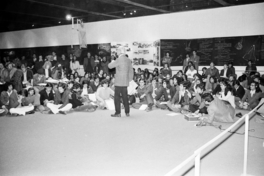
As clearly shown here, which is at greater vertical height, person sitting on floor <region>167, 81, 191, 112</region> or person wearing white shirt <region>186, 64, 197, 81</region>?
person wearing white shirt <region>186, 64, 197, 81</region>

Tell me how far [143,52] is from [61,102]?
605cm

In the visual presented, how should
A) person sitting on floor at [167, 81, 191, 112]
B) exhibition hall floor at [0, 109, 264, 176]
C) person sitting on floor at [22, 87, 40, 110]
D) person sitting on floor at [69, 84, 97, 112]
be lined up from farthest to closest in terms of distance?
person sitting on floor at [22, 87, 40, 110], person sitting on floor at [69, 84, 97, 112], person sitting on floor at [167, 81, 191, 112], exhibition hall floor at [0, 109, 264, 176]

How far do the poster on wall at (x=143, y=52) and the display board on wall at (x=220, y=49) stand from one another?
0.52 meters

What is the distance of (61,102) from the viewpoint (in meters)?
7.51

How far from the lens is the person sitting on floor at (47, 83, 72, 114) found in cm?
697

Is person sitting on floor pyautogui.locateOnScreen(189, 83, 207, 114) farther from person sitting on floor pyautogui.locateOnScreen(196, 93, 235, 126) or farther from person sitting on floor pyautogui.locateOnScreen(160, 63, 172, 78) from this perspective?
person sitting on floor pyautogui.locateOnScreen(160, 63, 172, 78)

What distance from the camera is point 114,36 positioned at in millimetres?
13195

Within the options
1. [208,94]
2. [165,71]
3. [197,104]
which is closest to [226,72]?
[165,71]

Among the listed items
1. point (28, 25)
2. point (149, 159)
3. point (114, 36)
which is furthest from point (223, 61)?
point (28, 25)

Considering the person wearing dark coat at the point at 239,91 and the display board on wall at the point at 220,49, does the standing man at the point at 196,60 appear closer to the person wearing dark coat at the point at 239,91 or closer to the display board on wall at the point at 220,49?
the display board on wall at the point at 220,49

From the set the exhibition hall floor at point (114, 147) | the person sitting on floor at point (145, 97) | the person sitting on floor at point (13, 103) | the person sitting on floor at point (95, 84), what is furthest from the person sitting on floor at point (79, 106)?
the person sitting on floor at point (95, 84)

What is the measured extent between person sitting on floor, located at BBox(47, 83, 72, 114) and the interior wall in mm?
6062

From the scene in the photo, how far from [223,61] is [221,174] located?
325 inches

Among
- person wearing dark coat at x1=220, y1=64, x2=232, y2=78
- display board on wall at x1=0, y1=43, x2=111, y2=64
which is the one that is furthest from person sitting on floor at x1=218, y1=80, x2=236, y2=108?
display board on wall at x1=0, y1=43, x2=111, y2=64
